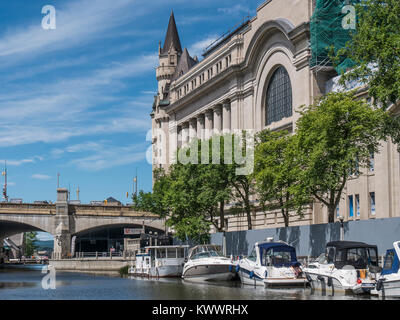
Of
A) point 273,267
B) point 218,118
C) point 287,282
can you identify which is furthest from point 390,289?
point 218,118

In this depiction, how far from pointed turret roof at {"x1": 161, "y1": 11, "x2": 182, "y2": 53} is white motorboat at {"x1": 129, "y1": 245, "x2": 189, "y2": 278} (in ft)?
242

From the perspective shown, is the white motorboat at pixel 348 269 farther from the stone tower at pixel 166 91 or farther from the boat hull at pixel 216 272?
the stone tower at pixel 166 91

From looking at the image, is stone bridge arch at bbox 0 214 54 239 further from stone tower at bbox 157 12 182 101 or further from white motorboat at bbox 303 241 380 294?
white motorboat at bbox 303 241 380 294

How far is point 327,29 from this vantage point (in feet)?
212

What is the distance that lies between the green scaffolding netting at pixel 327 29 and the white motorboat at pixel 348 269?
32.2 meters

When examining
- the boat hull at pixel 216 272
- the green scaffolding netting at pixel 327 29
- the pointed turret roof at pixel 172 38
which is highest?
the pointed turret roof at pixel 172 38

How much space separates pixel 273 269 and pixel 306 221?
1072 inches

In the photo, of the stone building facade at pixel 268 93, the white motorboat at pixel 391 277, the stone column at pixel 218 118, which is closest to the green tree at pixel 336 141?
the stone building facade at pixel 268 93

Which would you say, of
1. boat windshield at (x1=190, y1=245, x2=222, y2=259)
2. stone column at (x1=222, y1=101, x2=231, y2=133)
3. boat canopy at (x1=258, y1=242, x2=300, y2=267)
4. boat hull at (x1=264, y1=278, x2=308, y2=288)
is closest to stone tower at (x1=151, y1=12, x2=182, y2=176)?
stone column at (x1=222, y1=101, x2=231, y2=133)

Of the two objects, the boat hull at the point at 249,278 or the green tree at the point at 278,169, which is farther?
the green tree at the point at 278,169

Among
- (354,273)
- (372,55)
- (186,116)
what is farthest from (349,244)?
(186,116)

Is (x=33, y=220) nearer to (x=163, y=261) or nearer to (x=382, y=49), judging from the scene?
(x=163, y=261)

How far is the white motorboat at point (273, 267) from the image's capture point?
133 feet
